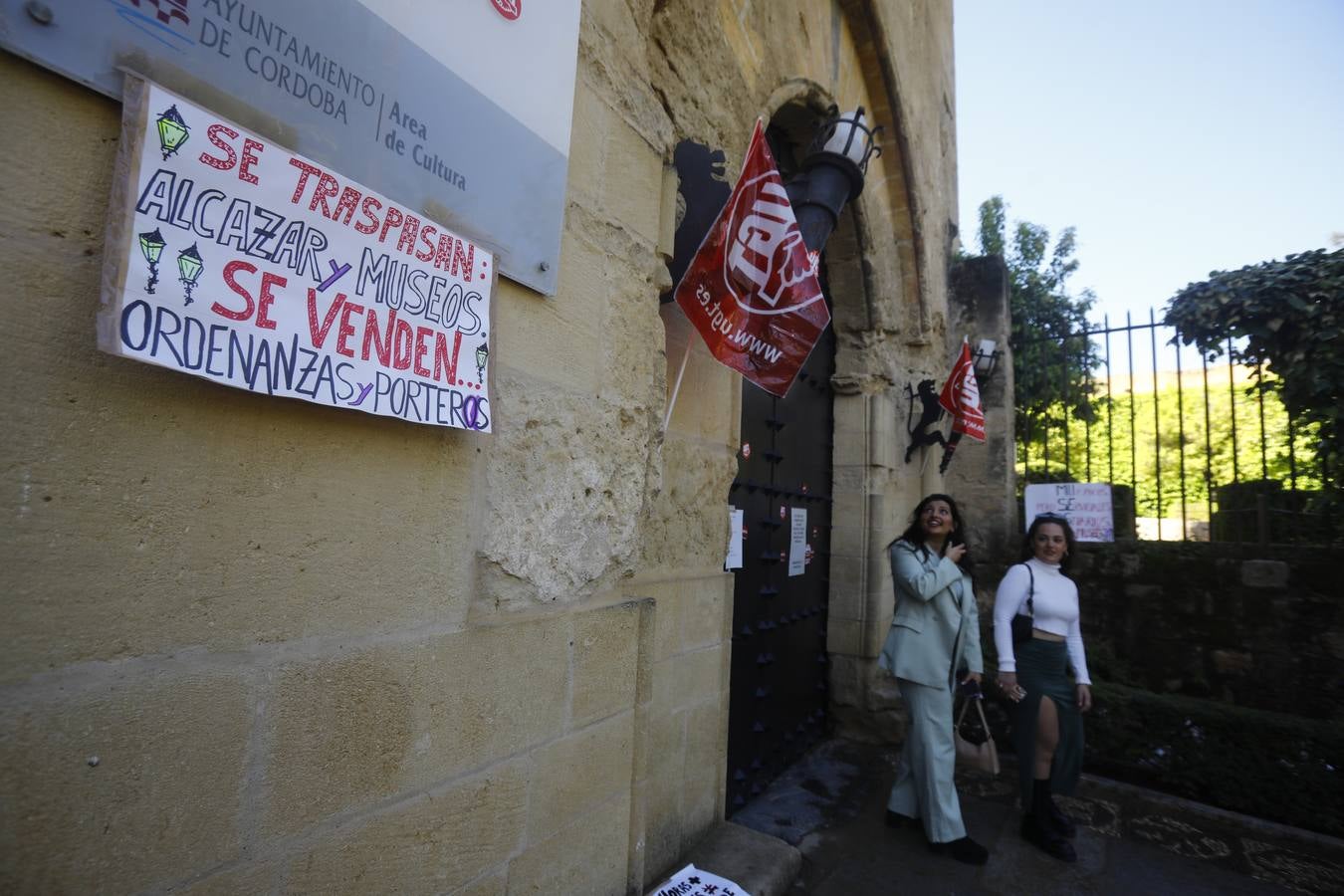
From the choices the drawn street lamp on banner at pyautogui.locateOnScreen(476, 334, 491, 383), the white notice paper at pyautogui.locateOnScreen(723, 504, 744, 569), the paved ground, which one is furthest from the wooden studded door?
the drawn street lamp on banner at pyautogui.locateOnScreen(476, 334, 491, 383)

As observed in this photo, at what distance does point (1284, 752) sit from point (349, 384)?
5290mm

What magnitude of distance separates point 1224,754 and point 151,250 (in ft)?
18.2

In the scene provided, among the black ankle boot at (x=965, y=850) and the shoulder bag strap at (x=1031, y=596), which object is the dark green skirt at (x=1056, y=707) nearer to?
the shoulder bag strap at (x=1031, y=596)

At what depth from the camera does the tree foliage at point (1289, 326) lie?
4156 millimetres

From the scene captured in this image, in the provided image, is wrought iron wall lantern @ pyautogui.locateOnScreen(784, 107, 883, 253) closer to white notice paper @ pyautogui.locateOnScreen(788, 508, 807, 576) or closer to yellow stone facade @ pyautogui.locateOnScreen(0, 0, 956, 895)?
yellow stone facade @ pyautogui.locateOnScreen(0, 0, 956, 895)

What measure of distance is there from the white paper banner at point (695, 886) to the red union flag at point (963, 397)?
3.87 m

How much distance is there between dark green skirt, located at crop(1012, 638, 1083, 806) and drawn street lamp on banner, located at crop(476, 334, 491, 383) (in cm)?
316

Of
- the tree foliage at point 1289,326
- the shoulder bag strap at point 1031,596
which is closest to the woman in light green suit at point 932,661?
the shoulder bag strap at point 1031,596

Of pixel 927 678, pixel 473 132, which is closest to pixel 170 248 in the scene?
pixel 473 132

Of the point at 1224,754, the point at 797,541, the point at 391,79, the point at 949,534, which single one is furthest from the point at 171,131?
the point at 1224,754

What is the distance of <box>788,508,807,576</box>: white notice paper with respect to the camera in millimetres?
3957

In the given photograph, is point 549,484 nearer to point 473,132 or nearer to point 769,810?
point 473,132

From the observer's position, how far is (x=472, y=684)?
140 centimetres

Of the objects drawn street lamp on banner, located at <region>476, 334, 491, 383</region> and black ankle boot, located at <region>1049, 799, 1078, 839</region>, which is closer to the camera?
drawn street lamp on banner, located at <region>476, 334, 491, 383</region>
